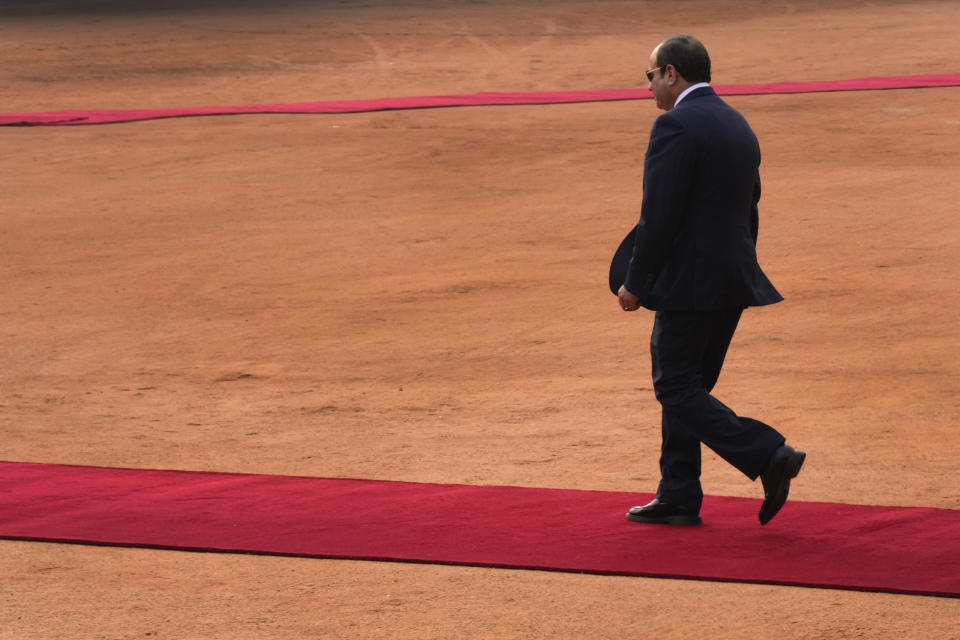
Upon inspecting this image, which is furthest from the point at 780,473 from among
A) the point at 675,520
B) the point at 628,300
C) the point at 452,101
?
the point at 452,101

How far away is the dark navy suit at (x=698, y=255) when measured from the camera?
16.3 feet

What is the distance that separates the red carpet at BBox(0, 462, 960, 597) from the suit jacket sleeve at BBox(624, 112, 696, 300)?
979 mm

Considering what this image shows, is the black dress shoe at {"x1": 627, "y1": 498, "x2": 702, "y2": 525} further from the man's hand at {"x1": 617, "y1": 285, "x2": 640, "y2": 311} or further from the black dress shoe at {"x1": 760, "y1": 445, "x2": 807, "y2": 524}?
the man's hand at {"x1": 617, "y1": 285, "x2": 640, "y2": 311}

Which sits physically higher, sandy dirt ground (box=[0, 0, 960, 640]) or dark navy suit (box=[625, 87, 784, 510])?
dark navy suit (box=[625, 87, 784, 510])

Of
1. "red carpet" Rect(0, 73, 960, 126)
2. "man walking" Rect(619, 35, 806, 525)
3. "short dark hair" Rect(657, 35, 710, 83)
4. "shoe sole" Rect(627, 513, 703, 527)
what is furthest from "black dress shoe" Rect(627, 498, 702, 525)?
"red carpet" Rect(0, 73, 960, 126)

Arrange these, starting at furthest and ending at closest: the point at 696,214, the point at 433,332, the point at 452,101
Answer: the point at 452,101 < the point at 433,332 < the point at 696,214

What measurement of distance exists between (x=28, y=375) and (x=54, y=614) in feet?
12.7

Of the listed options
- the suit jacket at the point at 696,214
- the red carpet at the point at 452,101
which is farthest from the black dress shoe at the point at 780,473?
the red carpet at the point at 452,101

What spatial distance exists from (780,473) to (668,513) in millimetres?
514

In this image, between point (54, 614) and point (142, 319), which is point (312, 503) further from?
point (142, 319)

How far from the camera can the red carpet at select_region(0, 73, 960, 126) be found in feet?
64.1

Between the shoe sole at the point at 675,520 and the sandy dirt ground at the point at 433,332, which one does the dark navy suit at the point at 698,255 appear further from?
the sandy dirt ground at the point at 433,332

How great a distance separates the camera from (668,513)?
5.27m

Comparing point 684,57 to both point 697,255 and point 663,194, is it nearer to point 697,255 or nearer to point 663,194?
point 663,194
